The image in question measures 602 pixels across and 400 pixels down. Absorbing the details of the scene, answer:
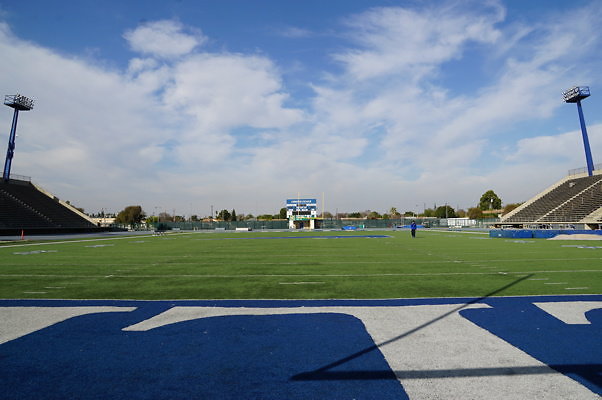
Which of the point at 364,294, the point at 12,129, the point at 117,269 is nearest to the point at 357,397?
the point at 364,294

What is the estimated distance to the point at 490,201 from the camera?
102 m

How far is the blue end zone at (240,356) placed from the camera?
11.4 feet

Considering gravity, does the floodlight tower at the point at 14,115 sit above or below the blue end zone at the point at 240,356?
above

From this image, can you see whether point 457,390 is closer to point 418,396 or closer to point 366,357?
point 418,396

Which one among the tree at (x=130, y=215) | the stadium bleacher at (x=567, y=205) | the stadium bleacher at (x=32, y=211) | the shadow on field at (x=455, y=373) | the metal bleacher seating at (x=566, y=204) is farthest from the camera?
the tree at (x=130, y=215)

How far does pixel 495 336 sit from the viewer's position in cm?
493

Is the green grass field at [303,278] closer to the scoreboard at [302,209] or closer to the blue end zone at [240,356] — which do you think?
the blue end zone at [240,356]

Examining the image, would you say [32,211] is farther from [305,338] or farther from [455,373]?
[455,373]

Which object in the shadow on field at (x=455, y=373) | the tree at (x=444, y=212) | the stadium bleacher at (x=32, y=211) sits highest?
the tree at (x=444, y=212)

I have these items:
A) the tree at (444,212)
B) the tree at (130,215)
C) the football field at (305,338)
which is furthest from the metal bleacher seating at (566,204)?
the tree at (130,215)

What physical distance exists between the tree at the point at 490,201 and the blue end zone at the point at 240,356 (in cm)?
10970

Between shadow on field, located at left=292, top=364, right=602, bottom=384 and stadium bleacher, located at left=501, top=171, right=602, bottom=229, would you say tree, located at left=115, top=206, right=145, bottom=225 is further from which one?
shadow on field, located at left=292, top=364, right=602, bottom=384

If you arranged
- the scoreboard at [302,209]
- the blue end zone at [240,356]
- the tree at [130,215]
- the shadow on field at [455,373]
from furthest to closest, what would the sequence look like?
the tree at [130,215]
the scoreboard at [302,209]
the shadow on field at [455,373]
the blue end zone at [240,356]

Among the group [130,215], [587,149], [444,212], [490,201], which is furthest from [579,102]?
[130,215]
